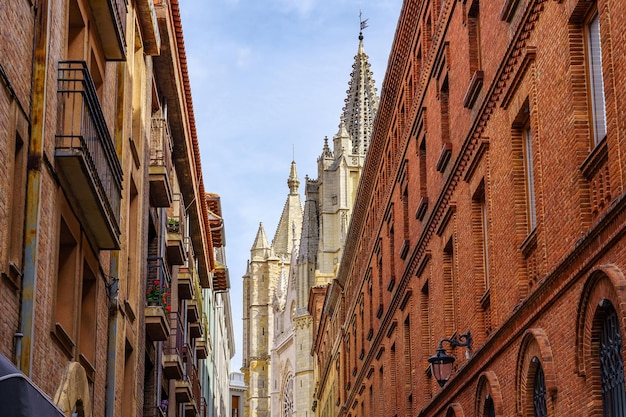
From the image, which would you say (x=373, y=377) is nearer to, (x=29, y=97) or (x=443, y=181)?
(x=443, y=181)

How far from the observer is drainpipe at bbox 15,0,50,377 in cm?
1341

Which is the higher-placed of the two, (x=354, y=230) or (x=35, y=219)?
(x=354, y=230)

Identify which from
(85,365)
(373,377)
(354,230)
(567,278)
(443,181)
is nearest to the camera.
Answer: (567,278)

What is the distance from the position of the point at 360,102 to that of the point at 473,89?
138648 millimetres

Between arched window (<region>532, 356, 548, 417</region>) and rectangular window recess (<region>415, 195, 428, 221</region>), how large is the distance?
33.8 feet

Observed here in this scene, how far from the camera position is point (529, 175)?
17.7m

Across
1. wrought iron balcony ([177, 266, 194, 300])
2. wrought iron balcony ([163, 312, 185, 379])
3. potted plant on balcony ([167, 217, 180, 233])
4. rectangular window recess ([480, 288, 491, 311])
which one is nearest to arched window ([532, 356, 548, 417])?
rectangular window recess ([480, 288, 491, 311])

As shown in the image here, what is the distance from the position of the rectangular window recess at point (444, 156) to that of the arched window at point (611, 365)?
1006cm

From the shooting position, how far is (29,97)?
543 inches

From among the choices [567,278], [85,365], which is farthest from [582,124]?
[85,365]

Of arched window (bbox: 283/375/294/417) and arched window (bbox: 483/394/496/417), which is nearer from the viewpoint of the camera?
Result: arched window (bbox: 483/394/496/417)

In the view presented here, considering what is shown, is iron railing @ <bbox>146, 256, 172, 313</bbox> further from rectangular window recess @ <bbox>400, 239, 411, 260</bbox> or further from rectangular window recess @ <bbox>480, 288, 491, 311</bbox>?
rectangular window recess @ <bbox>480, 288, 491, 311</bbox>

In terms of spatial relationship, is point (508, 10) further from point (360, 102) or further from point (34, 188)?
point (360, 102)

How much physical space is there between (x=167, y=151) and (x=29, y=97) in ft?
49.9
